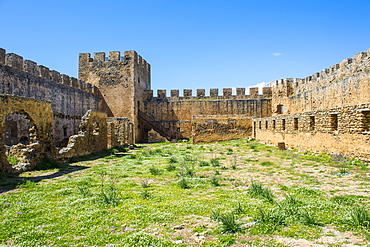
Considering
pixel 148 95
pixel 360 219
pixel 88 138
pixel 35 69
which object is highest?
pixel 35 69

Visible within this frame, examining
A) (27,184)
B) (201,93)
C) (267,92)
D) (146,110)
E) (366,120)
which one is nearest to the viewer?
(27,184)

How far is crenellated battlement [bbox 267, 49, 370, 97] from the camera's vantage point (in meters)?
16.0

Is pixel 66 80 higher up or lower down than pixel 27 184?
higher up

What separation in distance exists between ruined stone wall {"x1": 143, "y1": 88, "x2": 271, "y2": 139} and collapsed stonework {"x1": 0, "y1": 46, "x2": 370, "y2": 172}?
99 mm

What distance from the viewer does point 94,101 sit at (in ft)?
92.0

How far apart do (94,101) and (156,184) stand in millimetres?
22575

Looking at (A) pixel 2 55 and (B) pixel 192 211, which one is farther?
(A) pixel 2 55

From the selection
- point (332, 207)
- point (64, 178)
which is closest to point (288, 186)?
point (332, 207)

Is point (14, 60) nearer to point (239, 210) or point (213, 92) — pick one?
point (239, 210)

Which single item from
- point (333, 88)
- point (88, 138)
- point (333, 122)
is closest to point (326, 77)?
point (333, 88)

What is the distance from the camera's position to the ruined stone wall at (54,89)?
1619 centimetres

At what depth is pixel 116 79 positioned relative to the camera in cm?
2856

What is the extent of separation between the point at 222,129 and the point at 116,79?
11896 mm

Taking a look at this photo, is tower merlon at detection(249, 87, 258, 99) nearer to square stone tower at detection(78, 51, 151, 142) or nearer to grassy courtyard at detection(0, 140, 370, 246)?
square stone tower at detection(78, 51, 151, 142)
